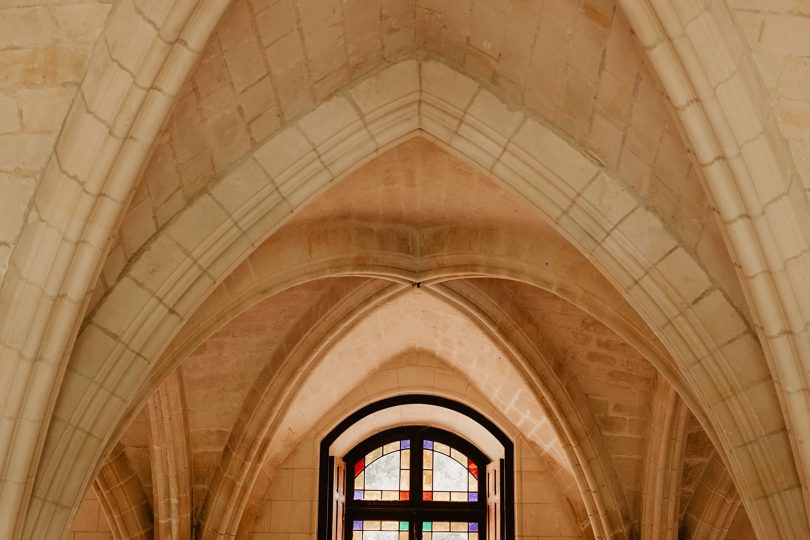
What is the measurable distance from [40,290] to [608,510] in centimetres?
550

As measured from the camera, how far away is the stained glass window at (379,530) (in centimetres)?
1070

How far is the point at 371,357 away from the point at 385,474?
1.39 metres

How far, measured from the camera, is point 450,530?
10750 mm

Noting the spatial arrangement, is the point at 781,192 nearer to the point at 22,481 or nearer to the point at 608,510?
the point at 22,481

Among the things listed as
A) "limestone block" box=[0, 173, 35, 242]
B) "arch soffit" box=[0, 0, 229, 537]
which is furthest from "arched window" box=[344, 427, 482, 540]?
"limestone block" box=[0, 173, 35, 242]

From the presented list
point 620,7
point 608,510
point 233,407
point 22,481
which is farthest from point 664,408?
point 22,481

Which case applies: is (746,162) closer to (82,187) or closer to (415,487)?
(82,187)

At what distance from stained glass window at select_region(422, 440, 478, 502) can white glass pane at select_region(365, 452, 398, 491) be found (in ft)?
0.90

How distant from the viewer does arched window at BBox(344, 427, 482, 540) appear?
1074cm

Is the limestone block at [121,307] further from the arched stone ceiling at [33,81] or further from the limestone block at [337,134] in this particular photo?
the limestone block at [337,134]

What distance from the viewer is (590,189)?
575 cm

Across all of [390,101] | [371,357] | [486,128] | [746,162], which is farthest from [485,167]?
[371,357]

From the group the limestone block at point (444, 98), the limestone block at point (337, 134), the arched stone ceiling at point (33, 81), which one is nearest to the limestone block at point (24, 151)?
the arched stone ceiling at point (33, 81)

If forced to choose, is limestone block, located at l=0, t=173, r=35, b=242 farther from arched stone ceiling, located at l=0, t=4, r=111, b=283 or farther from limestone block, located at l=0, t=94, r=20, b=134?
limestone block, located at l=0, t=94, r=20, b=134
